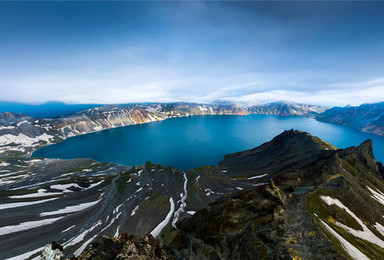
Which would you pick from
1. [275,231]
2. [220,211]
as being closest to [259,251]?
[275,231]

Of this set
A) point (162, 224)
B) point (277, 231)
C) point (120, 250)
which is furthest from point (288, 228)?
point (162, 224)

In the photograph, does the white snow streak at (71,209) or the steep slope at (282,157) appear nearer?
the white snow streak at (71,209)

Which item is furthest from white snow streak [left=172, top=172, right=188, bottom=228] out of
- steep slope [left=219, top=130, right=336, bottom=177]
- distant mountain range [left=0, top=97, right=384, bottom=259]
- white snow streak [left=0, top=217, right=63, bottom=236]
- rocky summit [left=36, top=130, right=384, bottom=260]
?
white snow streak [left=0, top=217, right=63, bottom=236]

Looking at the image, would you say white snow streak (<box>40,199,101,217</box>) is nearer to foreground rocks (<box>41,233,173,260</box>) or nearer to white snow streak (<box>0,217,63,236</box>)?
white snow streak (<box>0,217,63,236</box>)

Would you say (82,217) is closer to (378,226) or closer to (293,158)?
(378,226)

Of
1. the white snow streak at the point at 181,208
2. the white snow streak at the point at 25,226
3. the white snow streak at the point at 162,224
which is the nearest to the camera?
the white snow streak at the point at 25,226

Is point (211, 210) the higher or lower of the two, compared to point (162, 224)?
higher

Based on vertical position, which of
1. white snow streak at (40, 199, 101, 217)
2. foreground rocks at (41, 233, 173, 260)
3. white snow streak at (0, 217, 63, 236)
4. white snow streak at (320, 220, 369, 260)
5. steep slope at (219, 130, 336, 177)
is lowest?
white snow streak at (40, 199, 101, 217)

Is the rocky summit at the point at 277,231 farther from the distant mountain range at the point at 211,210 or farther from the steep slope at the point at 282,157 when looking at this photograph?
the steep slope at the point at 282,157

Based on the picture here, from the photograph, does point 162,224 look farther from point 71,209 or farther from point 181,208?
point 71,209

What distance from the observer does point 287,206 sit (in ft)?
99.1

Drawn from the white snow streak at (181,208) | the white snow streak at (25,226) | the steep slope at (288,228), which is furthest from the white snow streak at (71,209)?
the steep slope at (288,228)

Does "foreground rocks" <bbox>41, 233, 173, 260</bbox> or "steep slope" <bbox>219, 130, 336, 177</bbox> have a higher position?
"foreground rocks" <bbox>41, 233, 173, 260</bbox>

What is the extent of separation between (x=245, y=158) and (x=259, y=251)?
4363 inches
